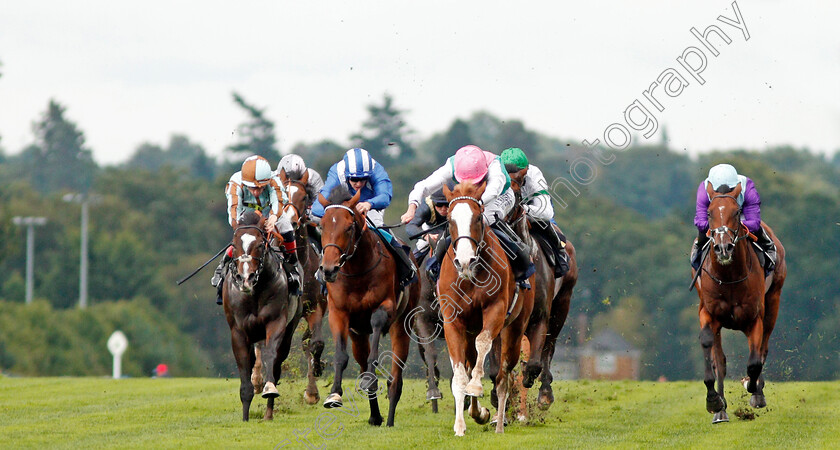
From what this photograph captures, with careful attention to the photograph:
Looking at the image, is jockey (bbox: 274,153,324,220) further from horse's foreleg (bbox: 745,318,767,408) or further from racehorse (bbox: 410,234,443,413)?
horse's foreleg (bbox: 745,318,767,408)

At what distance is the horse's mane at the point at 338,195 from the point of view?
498 inches

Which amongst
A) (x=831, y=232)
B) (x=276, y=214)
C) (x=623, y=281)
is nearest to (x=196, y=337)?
(x=623, y=281)

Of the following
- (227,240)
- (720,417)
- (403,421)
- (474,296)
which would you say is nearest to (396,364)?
(403,421)

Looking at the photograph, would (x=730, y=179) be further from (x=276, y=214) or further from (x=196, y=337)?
(x=196, y=337)

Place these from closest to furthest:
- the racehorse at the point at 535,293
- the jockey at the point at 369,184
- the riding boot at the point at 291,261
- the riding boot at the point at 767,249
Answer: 1. the racehorse at the point at 535,293
2. the jockey at the point at 369,184
3. the riding boot at the point at 291,261
4. the riding boot at the point at 767,249

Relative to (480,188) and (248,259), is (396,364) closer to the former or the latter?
(248,259)

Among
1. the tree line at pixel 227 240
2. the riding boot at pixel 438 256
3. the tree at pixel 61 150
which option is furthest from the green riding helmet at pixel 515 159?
the tree at pixel 61 150

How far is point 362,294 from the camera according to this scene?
42.7 ft

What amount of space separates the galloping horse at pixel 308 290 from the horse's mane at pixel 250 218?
128 centimetres

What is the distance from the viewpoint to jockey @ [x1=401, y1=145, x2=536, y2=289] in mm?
12211

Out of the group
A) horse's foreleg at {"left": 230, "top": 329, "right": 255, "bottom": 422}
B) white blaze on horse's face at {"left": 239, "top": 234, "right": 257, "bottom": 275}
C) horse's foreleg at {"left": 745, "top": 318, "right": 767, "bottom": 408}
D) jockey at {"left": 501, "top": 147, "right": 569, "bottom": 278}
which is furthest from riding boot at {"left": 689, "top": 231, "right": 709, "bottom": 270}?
horse's foreleg at {"left": 230, "top": 329, "right": 255, "bottom": 422}

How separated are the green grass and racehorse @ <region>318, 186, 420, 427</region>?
1.68 ft

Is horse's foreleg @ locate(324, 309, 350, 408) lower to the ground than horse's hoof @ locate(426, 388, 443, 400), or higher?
higher

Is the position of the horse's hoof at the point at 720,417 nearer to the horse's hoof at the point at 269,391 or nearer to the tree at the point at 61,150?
the horse's hoof at the point at 269,391
